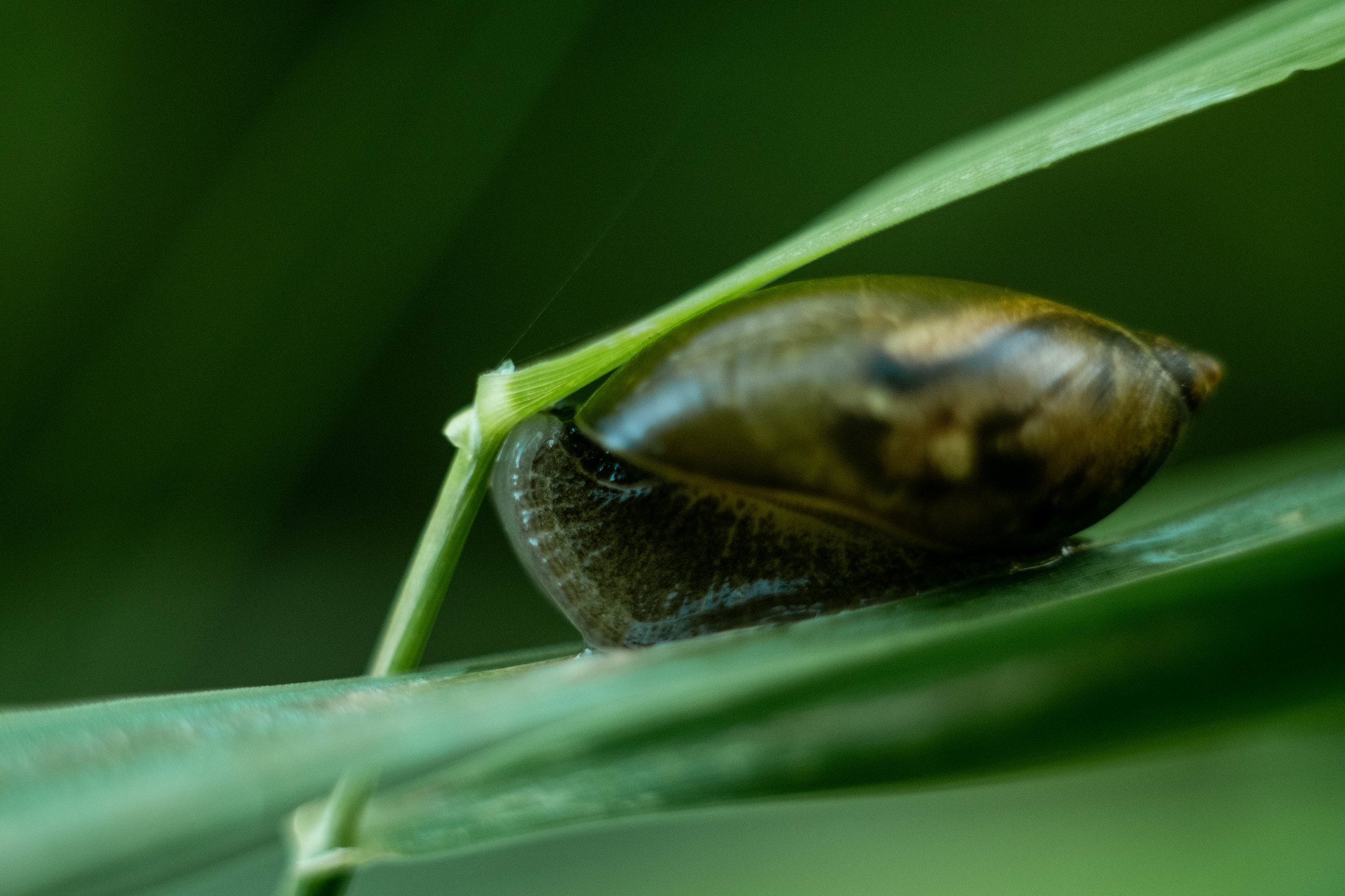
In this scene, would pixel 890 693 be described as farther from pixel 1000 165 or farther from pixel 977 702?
pixel 1000 165

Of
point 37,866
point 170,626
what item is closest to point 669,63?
point 170,626

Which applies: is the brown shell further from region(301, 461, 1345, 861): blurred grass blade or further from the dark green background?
the dark green background

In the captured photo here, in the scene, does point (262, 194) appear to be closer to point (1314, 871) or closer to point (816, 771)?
point (816, 771)

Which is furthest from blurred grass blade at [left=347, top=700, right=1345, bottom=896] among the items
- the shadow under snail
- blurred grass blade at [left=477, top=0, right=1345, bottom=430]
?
blurred grass blade at [left=477, top=0, right=1345, bottom=430]

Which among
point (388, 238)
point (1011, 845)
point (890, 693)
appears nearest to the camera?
point (890, 693)

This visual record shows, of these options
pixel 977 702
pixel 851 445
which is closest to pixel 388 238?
pixel 851 445

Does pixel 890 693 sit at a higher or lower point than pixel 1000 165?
lower

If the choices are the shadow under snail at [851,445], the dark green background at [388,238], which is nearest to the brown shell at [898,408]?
the shadow under snail at [851,445]
